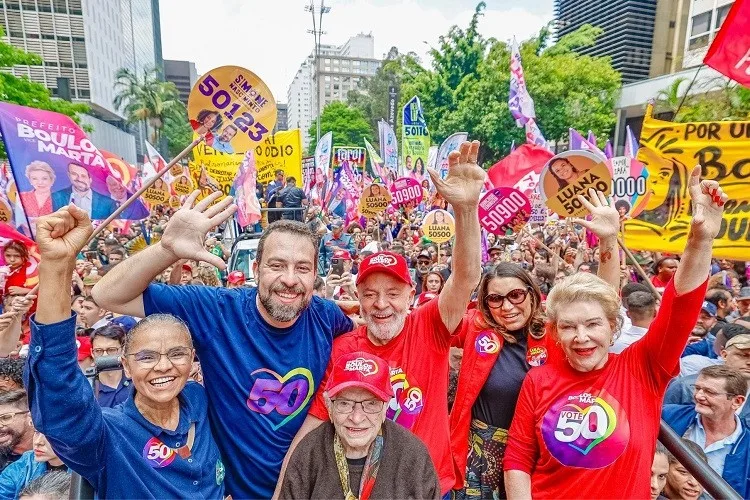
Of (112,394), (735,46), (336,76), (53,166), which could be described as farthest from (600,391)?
(336,76)

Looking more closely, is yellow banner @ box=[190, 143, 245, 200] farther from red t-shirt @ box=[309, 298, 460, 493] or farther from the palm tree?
the palm tree

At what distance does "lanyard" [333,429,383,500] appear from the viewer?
1849 millimetres

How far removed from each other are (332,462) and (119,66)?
64112mm

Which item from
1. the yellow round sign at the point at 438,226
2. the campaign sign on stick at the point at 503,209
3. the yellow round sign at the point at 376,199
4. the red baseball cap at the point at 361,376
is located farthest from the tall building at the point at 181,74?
the red baseball cap at the point at 361,376

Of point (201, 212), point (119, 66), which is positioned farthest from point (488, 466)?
point (119, 66)

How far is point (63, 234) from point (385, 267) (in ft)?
4.38

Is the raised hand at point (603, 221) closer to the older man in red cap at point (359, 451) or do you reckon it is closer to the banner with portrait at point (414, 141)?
the older man in red cap at point (359, 451)

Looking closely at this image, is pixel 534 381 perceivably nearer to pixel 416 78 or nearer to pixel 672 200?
pixel 672 200

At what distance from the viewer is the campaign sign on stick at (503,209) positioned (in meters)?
7.23

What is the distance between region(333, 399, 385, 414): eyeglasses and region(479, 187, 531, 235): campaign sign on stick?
5.59 m

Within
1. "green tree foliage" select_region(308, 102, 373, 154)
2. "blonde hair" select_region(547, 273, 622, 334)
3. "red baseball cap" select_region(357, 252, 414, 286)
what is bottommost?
"blonde hair" select_region(547, 273, 622, 334)

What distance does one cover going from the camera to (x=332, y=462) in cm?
190

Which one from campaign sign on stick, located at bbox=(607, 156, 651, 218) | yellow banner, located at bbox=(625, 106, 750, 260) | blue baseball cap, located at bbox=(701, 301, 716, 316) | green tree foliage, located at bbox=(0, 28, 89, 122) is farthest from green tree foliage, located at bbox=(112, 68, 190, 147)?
blue baseball cap, located at bbox=(701, 301, 716, 316)

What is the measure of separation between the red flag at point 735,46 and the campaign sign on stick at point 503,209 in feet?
12.5
